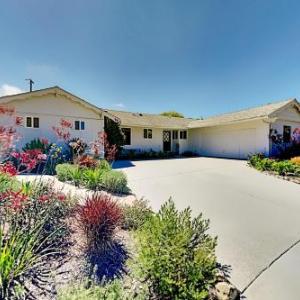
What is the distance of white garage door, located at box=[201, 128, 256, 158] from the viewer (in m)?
18.2

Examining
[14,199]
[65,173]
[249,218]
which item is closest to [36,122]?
[65,173]

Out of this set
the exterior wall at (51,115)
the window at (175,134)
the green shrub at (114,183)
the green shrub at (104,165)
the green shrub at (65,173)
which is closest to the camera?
the green shrub at (114,183)

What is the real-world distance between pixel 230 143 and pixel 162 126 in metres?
7.47

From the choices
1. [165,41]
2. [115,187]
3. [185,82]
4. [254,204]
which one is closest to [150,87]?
[185,82]

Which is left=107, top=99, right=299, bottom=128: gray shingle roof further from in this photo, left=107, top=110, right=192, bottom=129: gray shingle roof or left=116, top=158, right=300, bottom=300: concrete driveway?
left=116, top=158, right=300, bottom=300: concrete driveway

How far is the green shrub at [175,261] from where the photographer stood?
94.3 inches

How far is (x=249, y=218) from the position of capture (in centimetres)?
551

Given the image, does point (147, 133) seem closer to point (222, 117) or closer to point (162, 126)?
point (162, 126)

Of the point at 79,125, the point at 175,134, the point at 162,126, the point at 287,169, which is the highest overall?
the point at 162,126

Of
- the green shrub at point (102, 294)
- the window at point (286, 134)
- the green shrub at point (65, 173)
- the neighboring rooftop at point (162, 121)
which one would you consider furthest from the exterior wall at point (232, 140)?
the green shrub at point (102, 294)

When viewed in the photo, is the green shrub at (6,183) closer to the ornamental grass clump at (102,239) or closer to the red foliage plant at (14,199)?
the red foliage plant at (14,199)

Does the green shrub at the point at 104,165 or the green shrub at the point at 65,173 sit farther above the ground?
the green shrub at the point at 104,165

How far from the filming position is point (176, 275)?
2480mm

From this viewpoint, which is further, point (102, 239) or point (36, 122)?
point (36, 122)
